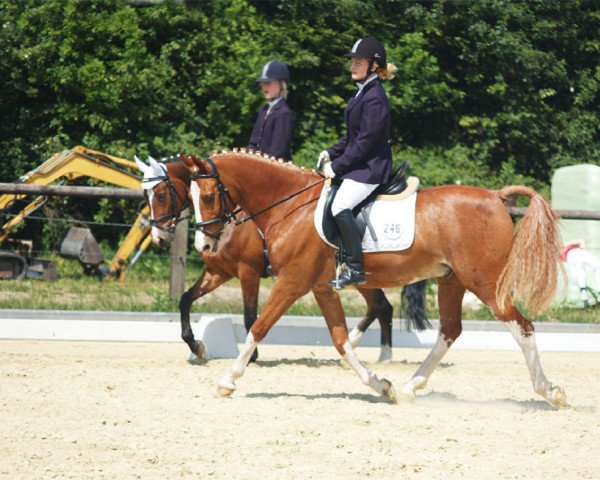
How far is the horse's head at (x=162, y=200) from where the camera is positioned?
265 inches

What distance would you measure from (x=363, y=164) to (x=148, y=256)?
6542mm

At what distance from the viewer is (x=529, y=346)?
19.2 ft

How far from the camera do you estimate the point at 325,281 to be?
617cm

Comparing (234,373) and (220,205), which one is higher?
(220,205)

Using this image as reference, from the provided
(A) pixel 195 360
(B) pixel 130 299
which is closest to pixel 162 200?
(A) pixel 195 360

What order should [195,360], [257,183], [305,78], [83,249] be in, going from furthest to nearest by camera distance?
1. [305,78]
2. [83,249]
3. [195,360]
4. [257,183]

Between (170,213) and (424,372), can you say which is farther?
(170,213)

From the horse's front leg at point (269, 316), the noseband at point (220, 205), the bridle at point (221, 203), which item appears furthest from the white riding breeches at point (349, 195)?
the noseband at point (220, 205)

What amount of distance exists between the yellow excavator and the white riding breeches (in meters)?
6.16

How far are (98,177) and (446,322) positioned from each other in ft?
23.1

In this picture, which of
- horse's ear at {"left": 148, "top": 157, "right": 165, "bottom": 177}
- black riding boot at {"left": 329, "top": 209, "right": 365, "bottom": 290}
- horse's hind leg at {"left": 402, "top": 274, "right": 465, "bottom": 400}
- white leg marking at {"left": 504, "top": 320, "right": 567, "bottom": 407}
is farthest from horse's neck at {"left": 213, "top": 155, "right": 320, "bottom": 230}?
white leg marking at {"left": 504, "top": 320, "right": 567, "bottom": 407}

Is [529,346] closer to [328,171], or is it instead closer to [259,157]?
[328,171]

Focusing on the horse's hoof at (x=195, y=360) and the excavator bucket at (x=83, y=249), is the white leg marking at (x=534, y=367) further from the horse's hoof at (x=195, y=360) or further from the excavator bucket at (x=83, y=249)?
the excavator bucket at (x=83, y=249)

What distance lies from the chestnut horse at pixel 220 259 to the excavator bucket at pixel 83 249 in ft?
12.4
